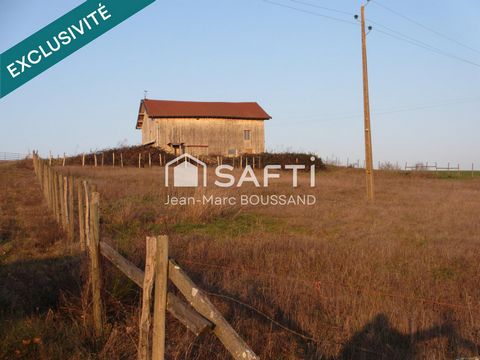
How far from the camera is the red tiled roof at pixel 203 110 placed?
45062mm

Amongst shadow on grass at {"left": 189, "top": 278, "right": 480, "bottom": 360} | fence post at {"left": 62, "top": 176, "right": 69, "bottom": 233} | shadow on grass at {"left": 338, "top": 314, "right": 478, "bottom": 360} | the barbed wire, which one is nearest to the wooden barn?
fence post at {"left": 62, "top": 176, "right": 69, "bottom": 233}

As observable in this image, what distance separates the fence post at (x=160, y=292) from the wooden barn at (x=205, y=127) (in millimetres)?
41769

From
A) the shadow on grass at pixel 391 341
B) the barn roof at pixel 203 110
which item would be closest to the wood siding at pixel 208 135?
the barn roof at pixel 203 110

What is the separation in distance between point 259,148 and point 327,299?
41583 millimetres

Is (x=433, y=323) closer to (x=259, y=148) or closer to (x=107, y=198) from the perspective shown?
(x=107, y=198)

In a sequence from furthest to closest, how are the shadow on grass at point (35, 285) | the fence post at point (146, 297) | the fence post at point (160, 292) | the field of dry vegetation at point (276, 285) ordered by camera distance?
the shadow on grass at point (35, 285) → the field of dry vegetation at point (276, 285) → the fence post at point (146, 297) → the fence post at point (160, 292)

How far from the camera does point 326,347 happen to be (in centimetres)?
507

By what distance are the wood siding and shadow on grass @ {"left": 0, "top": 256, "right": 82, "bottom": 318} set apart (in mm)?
38188

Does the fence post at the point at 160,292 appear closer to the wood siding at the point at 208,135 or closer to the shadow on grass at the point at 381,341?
the shadow on grass at the point at 381,341

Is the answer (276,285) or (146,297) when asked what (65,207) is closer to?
(276,285)

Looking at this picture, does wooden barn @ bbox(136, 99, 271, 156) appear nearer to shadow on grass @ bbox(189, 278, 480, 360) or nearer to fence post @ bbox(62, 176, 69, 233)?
fence post @ bbox(62, 176, 69, 233)

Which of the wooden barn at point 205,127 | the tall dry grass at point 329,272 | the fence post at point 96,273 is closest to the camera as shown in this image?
the fence post at point 96,273

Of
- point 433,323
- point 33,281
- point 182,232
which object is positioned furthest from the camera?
point 182,232

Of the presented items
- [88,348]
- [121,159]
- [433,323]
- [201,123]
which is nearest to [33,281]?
[88,348]
